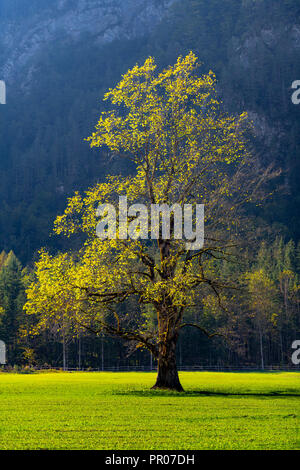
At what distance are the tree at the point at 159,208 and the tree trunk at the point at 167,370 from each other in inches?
2.1

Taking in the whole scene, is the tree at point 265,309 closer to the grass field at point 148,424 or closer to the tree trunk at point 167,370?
the tree trunk at point 167,370

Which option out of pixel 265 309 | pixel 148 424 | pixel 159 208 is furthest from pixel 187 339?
pixel 148 424

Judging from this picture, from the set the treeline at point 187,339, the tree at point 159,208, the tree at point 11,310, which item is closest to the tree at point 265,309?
the treeline at point 187,339

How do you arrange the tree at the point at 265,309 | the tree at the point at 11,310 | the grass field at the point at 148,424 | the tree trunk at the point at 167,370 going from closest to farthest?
the grass field at the point at 148,424
the tree trunk at the point at 167,370
the tree at the point at 11,310
the tree at the point at 265,309

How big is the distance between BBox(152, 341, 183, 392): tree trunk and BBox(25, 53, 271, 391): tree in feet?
0.17

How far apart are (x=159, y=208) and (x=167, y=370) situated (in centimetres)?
861

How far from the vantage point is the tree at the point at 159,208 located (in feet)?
92.3

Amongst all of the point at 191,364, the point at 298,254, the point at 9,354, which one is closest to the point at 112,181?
the point at 9,354

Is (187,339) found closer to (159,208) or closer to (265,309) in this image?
(265,309)

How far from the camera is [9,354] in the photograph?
3489 inches

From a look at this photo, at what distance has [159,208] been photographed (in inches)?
1151

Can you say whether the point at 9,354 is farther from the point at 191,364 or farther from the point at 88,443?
the point at 88,443

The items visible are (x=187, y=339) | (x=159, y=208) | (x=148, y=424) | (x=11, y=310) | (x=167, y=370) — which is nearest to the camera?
(x=148, y=424)

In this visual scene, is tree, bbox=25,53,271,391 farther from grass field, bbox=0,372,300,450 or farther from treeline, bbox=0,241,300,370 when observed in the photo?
treeline, bbox=0,241,300,370
